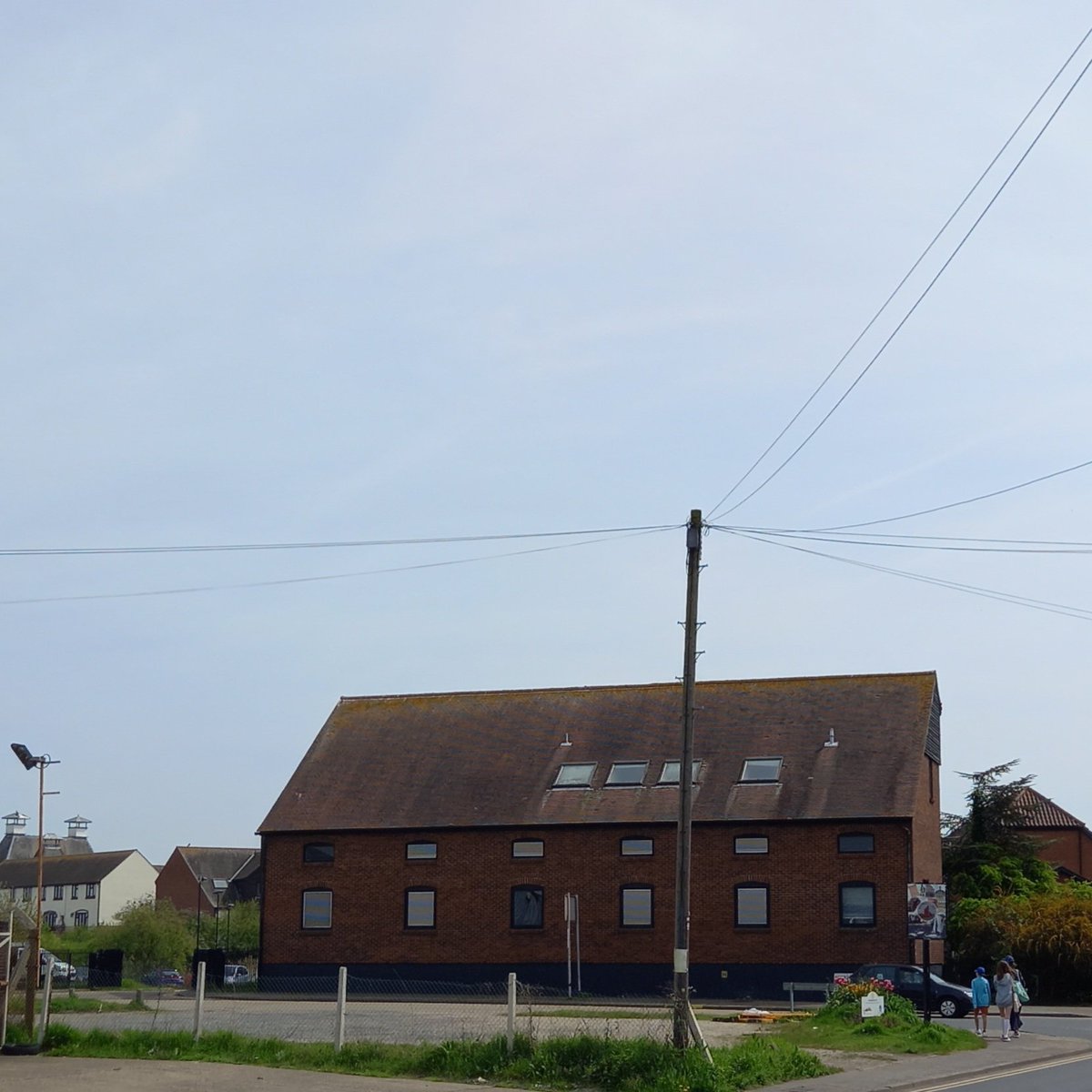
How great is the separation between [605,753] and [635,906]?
203 inches

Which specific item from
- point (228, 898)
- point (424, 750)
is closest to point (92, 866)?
point (228, 898)

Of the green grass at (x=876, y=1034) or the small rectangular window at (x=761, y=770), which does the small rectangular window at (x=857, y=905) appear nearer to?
the small rectangular window at (x=761, y=770)

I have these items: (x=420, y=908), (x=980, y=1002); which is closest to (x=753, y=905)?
(x=420, y=908)

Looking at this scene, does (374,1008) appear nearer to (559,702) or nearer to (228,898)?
(559,702)

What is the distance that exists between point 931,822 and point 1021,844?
489 inches

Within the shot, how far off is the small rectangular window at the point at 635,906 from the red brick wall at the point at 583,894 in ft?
0.82

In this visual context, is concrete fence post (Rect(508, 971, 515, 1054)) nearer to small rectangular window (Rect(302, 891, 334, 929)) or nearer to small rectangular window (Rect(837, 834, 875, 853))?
small rectangular window (Rect(837, 834, 875, 853))

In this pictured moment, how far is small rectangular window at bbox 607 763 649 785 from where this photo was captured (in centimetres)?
4719

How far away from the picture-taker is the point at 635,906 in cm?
4591

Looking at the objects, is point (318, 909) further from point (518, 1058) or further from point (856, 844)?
point (518, 1058)

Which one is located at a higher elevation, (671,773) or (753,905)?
(671,773)

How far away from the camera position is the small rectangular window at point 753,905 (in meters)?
44.3

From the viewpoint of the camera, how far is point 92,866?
113688mm

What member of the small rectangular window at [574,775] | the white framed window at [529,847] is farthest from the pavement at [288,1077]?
the small rectangular window at [574,775]
